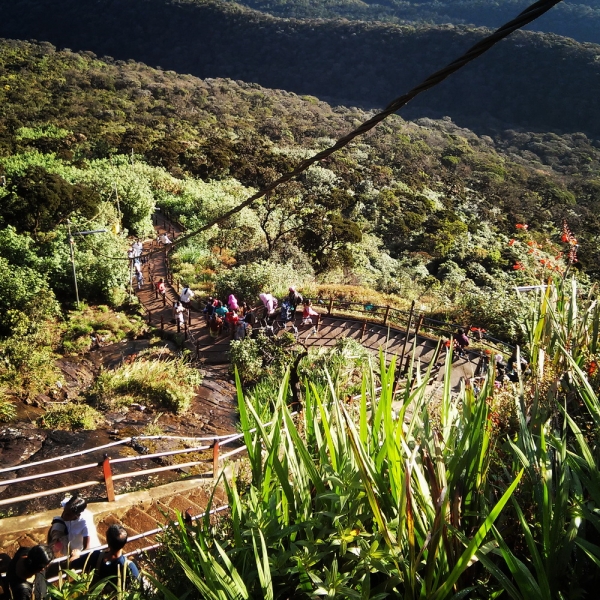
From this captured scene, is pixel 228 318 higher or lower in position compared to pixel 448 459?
lower

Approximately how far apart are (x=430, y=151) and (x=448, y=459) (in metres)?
54.0

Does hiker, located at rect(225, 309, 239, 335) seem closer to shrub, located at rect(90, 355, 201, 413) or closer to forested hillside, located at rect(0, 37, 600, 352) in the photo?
shrub, located at rect(90, 355, 201, 413)

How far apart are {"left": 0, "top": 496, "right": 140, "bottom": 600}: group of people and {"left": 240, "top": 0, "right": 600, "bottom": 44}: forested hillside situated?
126 m

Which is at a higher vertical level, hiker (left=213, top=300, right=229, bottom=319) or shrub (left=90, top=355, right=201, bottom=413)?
hiker (left=213, top=300, right=229, bottom=319)

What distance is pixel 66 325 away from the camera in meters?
12.5

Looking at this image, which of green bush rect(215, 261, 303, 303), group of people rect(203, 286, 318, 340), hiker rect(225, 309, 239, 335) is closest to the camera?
group of people rect(203, 286, 318, 340)

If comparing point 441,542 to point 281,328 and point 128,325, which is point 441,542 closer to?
point 281,328

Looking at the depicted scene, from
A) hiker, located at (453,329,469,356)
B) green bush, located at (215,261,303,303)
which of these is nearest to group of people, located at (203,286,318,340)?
green bush, located at (215,261,303,303)

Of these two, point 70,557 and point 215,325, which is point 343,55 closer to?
point 215,325

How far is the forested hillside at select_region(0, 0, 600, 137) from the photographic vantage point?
7275 cm

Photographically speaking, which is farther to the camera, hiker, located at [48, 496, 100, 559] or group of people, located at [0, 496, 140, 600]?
hiker, located at [48, 496, 100, 559]

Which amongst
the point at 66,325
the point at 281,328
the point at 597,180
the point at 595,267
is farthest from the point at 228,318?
the point at 597,180

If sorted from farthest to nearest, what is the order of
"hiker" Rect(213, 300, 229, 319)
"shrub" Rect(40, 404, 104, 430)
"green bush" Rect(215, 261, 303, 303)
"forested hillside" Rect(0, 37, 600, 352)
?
1. "forested hillside" Rect(0, 37, 600, 352)
2. "green bush" Rect(215, 261, 303, 303)
3. "hiker" Rect(213, 300, 229, 319)
4. "shrub" Rect(40, 404, 104, 430)

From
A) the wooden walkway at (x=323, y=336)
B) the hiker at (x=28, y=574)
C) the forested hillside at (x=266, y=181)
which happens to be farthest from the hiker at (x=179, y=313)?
the hiker at (x=28, y=574)
